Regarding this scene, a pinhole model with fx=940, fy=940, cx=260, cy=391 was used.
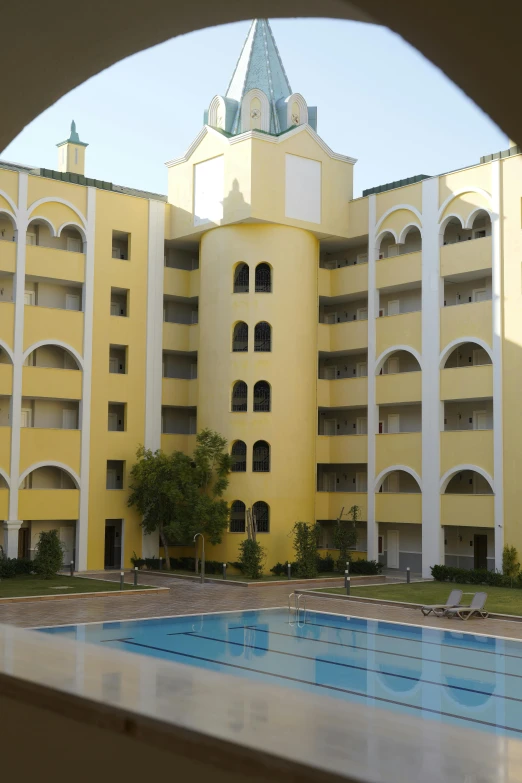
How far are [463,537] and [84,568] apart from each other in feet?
45.8

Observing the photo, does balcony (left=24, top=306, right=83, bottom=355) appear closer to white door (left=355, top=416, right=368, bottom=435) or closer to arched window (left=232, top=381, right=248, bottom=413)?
arched window (left=232, top=381, right=248, bottom=413)

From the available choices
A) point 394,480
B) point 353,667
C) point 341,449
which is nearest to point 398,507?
point 394,480

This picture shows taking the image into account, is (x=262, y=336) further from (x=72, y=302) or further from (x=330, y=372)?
(x=72, y=302)

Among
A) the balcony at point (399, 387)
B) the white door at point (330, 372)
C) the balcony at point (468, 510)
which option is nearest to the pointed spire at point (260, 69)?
the white door at point (330, 372)

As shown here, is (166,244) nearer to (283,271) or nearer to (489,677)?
(283,271)

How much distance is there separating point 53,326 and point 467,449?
51.2 ft

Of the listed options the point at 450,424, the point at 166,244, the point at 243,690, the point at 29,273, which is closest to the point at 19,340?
the point at 29,273

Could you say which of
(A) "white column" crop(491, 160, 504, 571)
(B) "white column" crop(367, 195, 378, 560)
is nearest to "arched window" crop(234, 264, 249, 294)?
(B) "white column" crop(367, 195, 378, 560)

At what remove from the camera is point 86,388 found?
1387 inches

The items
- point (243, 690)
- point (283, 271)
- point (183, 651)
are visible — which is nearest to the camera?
point (243, 690)

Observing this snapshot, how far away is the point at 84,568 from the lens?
1363 inches

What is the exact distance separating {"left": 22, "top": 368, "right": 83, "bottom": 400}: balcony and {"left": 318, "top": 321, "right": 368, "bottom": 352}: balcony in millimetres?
9842

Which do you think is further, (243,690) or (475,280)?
(475,280)

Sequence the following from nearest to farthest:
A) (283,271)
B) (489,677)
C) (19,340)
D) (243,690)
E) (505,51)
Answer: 1. (505,51)
2. (243,690)
3. (489,677)
4. (19,340)
5. (283,271)
